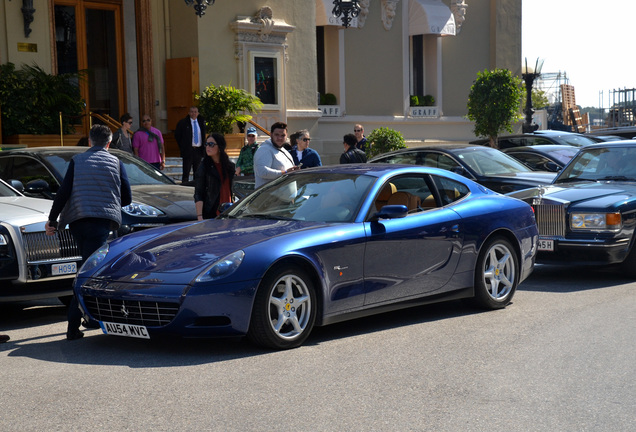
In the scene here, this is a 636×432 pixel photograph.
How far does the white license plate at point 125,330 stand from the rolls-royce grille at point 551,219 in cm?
578

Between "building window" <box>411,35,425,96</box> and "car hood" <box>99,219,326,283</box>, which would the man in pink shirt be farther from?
"building window" <box>411,35,425,96</box>

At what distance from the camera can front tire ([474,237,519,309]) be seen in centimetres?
860

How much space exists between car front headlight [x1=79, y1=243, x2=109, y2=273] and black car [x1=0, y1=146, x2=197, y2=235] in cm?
241

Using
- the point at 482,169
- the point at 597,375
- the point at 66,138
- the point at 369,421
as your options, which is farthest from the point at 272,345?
the point at 66,138

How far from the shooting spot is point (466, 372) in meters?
6.29

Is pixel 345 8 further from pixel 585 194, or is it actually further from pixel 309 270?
pixel 309 270

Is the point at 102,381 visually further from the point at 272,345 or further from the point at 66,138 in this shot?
the point at 66,138

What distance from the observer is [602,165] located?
12109 millimetres

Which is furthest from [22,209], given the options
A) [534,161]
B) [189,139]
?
[534,161]

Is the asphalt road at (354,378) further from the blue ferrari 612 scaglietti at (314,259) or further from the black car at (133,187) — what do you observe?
the black car at (133,187)

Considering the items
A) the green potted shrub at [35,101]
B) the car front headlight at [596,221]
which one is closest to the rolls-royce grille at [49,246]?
the car front headlight at [596,221]

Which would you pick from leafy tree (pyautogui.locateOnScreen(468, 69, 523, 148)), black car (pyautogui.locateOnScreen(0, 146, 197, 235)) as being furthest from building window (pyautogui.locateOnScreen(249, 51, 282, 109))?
black car (pyautogui.locateOnScreen(0, 146, 197, 235))

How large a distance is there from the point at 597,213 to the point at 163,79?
1349cm

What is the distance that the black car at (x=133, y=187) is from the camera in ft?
33.6
